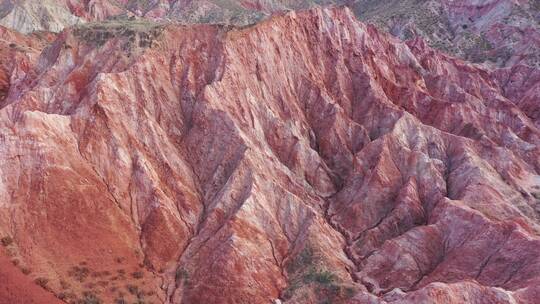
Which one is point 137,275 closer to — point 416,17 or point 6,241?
point 6,241

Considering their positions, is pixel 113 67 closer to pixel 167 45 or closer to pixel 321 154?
pixel 167 45

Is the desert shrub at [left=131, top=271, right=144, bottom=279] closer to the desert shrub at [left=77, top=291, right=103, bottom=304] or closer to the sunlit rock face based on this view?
the desert shrub at [left=77, top=291, right=103, bottom=304]

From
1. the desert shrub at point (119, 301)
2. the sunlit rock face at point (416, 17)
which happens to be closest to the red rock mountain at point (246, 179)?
the desert shrub at point (119, 301)

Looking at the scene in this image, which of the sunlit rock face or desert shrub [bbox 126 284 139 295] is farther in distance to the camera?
the sunlit rock face

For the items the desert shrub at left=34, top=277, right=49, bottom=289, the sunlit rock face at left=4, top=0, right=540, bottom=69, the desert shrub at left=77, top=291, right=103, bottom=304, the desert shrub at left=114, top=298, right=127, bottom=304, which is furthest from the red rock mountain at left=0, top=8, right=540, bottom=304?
the sunlit rock face at left=4, top=0, right=540, bottom=69

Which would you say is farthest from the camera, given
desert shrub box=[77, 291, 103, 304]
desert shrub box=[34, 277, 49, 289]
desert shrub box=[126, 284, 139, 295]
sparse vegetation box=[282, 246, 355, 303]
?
sparse vegetation box=[282, 246, 355, 303]

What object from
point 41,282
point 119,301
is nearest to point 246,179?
point 119,301

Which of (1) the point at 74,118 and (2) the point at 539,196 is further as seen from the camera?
(2) the point at 539,196

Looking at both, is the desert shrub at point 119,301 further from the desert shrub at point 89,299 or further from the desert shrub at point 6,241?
the desert shrub at point 6,241

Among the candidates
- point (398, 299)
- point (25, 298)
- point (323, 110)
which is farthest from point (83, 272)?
point (323, 110)

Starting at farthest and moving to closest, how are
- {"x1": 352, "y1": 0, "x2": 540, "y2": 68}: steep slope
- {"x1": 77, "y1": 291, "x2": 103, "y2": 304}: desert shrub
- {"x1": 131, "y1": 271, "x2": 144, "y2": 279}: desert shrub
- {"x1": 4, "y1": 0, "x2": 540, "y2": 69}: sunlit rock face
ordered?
{"x1": 4, "y1": 0, "x2": 540, "y2": 69}: sunlit rock face, {"x1": 352, "y1": 0, "x2": 540, "y2": 68}: steep slope, {"x1": 131, "y1": 271, "x2": 144, "y2": 279}: desert shrub, {"x1": 77, "y1": 291, "x2": 103, "y2": 304}: desert shrub
